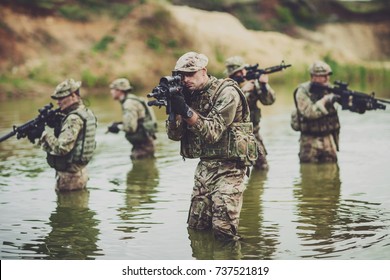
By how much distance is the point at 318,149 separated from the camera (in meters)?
13.1

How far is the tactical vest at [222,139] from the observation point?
816 centimetres

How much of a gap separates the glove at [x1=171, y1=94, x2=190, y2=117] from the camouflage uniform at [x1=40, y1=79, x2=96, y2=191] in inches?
139

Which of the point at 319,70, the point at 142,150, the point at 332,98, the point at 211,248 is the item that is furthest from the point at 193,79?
the point at 142,150

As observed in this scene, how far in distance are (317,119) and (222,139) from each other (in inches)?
191

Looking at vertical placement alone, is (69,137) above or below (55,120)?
below

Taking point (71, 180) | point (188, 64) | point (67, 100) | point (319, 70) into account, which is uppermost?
point (319, 70)

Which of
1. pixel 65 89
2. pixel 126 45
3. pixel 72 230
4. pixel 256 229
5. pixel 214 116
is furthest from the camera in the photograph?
pixel 126 45

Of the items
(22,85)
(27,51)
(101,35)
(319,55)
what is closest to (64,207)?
(22,85)

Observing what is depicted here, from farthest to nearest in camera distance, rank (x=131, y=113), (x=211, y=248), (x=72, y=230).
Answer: (x=131, y=113) < (x=72, y=230) < (x=211, y=248)

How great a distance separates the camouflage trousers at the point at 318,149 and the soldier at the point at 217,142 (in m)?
4.86

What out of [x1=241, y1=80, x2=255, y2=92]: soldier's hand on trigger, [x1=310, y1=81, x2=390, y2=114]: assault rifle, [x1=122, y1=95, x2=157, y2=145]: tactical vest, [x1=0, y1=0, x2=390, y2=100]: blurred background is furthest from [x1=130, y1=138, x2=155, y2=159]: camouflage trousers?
[x1=0, y1=0, x2=390, y2=100]: blurred background

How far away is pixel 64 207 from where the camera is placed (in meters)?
10.9

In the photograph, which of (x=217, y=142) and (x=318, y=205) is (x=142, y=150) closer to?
(x=318, y=205)

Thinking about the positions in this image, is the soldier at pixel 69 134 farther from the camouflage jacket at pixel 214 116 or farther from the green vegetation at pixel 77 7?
the green vegetation at pixel 77 7
